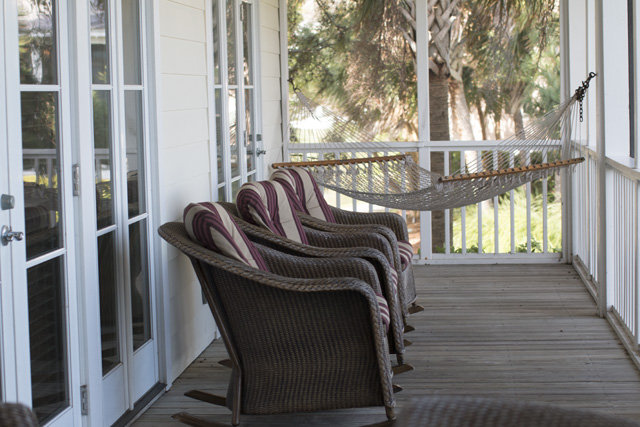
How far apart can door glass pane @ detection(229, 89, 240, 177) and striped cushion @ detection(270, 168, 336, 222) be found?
36 cm

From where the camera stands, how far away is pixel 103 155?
2.85 metres

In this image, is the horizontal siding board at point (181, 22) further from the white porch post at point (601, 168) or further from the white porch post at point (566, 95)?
the white porch post at point (566, 95)

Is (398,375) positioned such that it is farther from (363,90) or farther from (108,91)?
(363,90)

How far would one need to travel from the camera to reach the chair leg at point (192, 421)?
2.92 metres

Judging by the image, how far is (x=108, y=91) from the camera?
2.88 metres

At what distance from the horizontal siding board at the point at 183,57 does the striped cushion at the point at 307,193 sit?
699 mm

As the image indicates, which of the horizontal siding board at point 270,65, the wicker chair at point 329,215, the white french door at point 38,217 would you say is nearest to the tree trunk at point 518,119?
the horizontal siding board at point 270,65

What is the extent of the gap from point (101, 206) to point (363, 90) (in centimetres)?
539

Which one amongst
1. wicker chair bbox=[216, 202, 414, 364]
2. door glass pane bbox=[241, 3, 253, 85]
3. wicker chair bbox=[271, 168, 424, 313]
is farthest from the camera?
door glass pane bbox=[241, 3, 253, 85]

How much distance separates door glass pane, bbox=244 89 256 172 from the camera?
490cm

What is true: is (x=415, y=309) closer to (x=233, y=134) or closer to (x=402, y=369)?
(x=402, y=369)

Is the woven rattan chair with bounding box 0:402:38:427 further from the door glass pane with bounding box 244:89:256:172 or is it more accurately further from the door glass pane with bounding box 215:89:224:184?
the door glass pane with bounding box 244:89:256:172

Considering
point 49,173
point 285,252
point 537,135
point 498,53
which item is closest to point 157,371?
point 285,252

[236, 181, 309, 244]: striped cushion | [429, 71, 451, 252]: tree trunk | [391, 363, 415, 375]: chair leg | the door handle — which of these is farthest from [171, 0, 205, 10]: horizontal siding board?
[429, 71, 451, 252]: tree trunk
